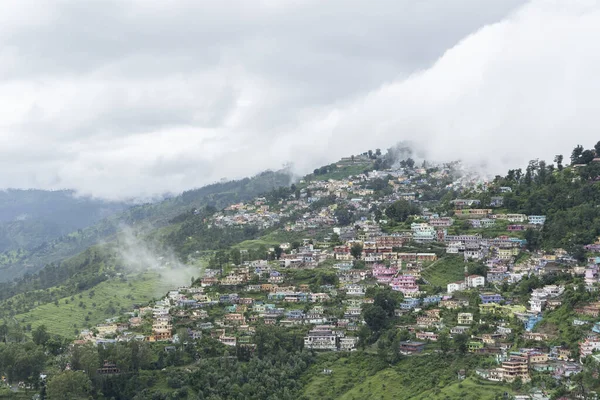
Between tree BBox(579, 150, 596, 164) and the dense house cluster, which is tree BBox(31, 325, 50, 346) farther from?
tree BBox(579, 150, 596, 164)

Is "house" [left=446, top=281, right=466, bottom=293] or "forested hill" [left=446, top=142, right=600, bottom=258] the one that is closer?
"house" [left=446, top=281, right=466, bottom=293]

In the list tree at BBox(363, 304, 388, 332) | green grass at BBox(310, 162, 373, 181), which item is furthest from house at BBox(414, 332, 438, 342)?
green grass at BBox(310, 162, 373, 181)

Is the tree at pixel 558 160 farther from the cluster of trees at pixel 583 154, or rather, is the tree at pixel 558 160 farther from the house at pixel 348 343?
the house at pixel 348 343

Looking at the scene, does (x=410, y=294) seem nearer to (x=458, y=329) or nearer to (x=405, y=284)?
(x=405, y=284)

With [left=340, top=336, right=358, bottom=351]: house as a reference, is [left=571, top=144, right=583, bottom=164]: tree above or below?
above

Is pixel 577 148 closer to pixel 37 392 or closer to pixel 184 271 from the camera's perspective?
pixel 184 271

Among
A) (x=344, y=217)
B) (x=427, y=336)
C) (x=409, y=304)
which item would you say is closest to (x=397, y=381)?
(x=427, y=336)
